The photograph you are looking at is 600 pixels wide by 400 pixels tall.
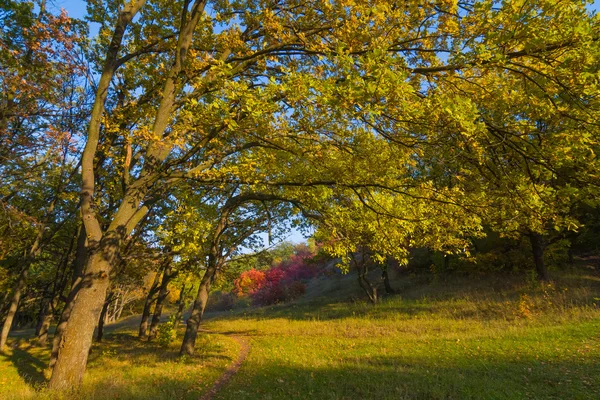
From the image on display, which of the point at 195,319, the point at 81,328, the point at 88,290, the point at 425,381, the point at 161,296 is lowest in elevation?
the point at 425,381

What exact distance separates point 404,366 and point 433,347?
9.92ft

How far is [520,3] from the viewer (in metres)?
4.03

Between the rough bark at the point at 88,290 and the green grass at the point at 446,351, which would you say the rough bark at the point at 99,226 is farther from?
the green grass at the point at 446,351

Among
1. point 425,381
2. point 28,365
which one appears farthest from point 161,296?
point 425,381

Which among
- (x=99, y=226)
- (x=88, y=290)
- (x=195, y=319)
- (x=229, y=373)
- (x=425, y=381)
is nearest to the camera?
(x=88, y=290)

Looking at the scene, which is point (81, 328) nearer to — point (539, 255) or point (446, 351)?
point (446, 351)

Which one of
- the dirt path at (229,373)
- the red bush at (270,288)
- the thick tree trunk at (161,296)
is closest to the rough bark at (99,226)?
the dirt path at (229,373)

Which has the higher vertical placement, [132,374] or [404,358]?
[404,358]

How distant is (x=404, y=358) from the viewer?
10.4 m

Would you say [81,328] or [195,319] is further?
[195,319]

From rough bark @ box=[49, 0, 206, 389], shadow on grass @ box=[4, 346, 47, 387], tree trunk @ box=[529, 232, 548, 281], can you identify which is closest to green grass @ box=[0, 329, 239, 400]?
shadow on grass @ box=[4, 346, 47, 387]

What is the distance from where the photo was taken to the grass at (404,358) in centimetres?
725

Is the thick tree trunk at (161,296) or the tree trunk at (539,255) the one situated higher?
the tree trunk at (539,255)

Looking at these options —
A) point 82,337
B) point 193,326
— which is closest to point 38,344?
point 193,326
